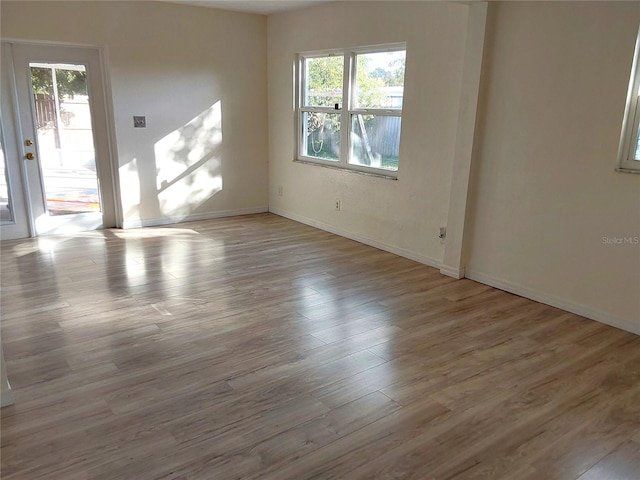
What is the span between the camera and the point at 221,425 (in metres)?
2.16

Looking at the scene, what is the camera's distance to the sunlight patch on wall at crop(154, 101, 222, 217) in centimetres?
566

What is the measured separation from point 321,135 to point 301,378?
12.0 feet

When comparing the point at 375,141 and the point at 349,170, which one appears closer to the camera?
the point at 375,141

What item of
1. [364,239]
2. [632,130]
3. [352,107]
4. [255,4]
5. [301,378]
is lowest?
[301,378]

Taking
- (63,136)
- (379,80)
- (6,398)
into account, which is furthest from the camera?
(63,136)

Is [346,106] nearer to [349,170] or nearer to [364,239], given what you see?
[349,170]

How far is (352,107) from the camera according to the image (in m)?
5.07

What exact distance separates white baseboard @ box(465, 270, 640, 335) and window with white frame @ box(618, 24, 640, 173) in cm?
100

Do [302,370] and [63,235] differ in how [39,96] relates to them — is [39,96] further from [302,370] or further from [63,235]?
[302,370]

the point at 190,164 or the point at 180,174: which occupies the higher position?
the point at 190,164

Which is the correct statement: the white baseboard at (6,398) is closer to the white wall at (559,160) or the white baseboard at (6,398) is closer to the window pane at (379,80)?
the white wall at (559,160)

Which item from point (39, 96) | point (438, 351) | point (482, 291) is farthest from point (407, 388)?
point (39, 96)

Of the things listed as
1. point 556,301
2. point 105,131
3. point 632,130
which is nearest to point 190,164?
point 105,131

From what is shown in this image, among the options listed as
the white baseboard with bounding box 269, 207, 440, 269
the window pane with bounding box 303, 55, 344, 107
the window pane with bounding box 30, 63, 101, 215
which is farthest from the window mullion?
the window pane with bounding box 30, 63, 101, 215
